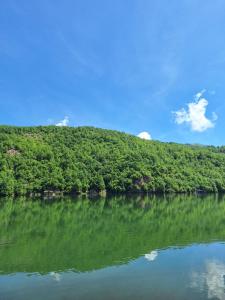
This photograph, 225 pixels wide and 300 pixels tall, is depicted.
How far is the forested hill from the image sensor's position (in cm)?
12181

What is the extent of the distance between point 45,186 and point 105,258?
9170cm

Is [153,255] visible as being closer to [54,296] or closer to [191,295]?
[191,295]

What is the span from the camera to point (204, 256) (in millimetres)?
31719

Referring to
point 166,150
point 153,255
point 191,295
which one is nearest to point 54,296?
point 191,295

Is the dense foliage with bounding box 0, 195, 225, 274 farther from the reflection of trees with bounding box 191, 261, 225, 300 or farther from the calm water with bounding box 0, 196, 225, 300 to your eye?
the reflection of trees with bounding box 191, 261, 225, 300

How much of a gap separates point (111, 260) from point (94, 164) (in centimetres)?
11541

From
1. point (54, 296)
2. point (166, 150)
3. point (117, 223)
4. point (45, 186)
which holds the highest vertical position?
point (166, 150)

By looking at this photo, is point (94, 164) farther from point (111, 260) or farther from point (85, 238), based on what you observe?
point (111, 260)

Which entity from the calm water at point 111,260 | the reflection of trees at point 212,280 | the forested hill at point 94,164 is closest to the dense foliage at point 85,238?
the calm water at point 111,260

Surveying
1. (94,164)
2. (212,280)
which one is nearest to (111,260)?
(212,280)

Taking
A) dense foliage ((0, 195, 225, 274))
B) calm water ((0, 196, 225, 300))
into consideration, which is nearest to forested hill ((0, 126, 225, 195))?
dense foliage ((0, 195, 225, 274))

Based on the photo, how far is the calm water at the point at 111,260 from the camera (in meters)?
22.2

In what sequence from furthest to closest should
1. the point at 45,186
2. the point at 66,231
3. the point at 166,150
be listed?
the point at 166,150, the point at 45,186, the point at 66,231

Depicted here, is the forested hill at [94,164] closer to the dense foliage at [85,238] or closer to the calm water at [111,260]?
the dense foliage at [85,238]
